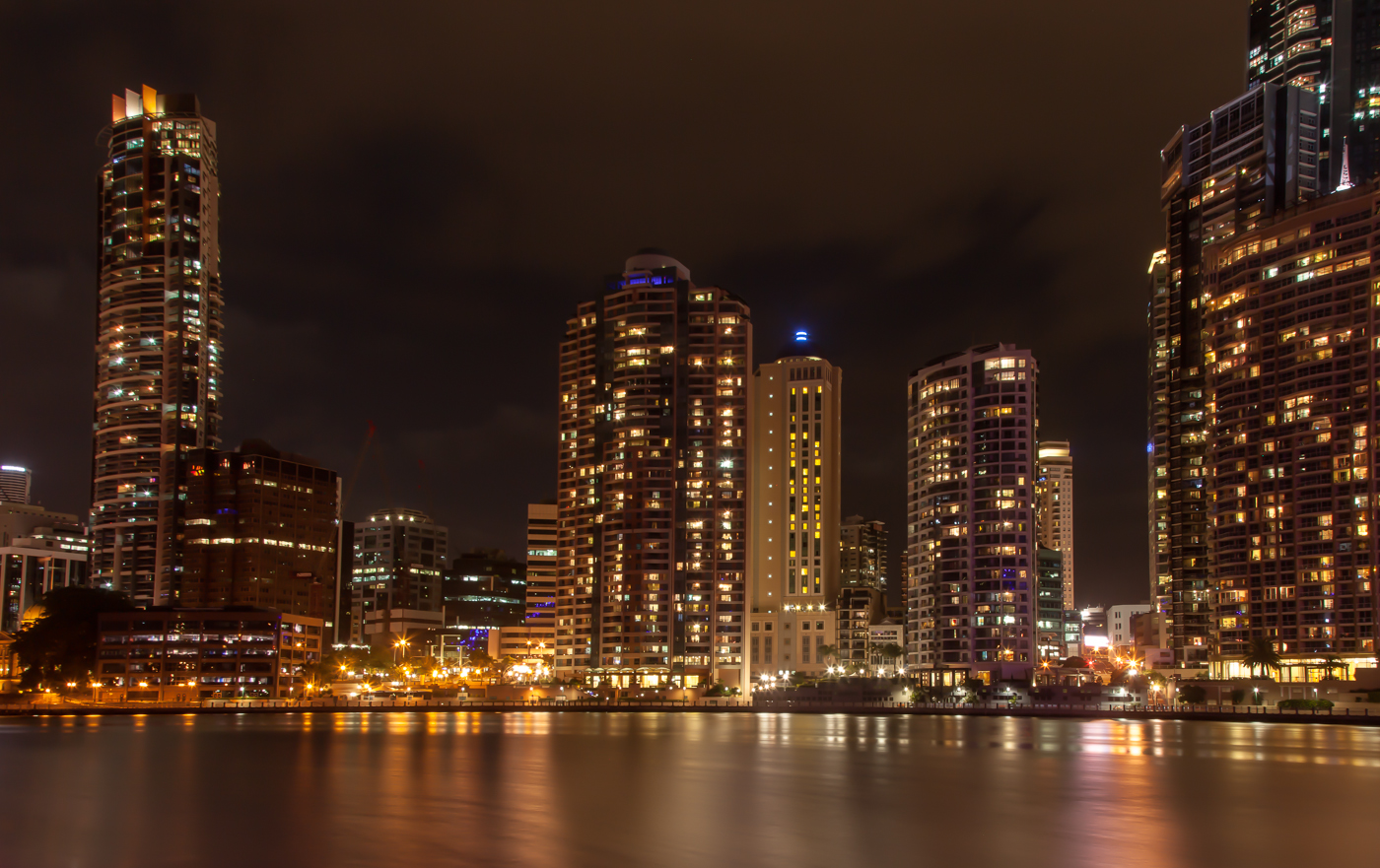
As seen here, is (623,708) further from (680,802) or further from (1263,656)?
(680,802)

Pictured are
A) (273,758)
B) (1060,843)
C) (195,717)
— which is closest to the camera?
(1060,843)

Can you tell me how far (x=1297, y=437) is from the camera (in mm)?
172500

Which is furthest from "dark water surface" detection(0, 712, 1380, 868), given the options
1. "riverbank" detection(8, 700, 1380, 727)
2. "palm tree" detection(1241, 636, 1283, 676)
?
"palm tree" detection(1241, 636, 1283, 676)

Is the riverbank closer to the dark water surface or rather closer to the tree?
the tree

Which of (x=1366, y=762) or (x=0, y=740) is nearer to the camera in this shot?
(x=1366, y=762)

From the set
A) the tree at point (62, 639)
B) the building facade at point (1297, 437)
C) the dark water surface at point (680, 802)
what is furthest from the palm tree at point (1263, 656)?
the tree at point (62, 639)

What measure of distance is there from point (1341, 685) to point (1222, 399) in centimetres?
5229

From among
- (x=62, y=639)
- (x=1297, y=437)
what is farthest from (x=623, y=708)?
(x=1297, y=437)

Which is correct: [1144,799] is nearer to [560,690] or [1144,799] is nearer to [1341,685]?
[1341,685]

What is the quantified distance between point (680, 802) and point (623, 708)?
424 feet

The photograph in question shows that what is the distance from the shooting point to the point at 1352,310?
16938 centimetres

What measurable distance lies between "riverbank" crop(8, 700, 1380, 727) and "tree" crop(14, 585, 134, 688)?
636cm

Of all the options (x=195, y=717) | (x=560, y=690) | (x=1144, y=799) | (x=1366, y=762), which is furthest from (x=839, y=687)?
(x=1144, y=799)

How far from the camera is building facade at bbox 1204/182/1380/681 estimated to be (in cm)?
16300
